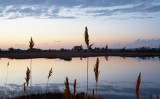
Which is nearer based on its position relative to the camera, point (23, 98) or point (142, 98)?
point (23, 98)

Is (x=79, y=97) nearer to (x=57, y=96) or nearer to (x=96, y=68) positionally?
(x=57, y=96)

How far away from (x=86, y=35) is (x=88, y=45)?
205mm

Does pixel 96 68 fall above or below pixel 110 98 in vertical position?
above

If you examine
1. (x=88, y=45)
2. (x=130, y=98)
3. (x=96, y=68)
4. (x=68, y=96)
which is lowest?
(x=130, y=98)

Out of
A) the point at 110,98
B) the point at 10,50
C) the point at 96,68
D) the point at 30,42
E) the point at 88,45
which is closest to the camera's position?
the point at 88,45

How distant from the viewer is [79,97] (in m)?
10.9

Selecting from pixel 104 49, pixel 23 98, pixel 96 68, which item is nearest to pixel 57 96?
pixel 23 98

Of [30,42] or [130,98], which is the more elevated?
[30,42]

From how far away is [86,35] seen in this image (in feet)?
10.0

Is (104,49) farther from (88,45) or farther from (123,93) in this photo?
(88,45)

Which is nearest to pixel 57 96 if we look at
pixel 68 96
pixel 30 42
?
pixel 30 42

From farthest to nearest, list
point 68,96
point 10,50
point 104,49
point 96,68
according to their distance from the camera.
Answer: point 104,49 → point 10,50 → point 96,68 → point 68,96

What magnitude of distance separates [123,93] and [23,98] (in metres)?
7.64

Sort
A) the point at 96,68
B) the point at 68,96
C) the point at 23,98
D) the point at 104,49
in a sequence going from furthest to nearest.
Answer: the point at 104,49
the point at 23,98
the point at 96,68
the point at 68,96
